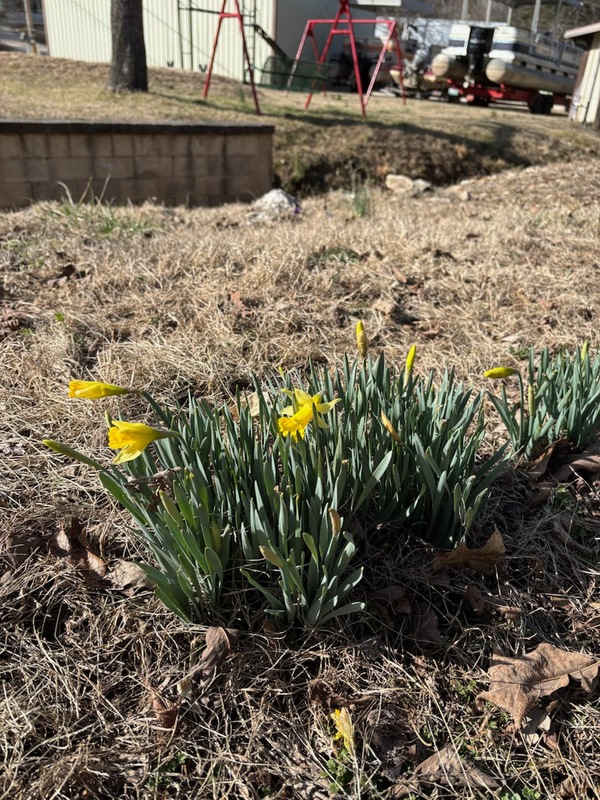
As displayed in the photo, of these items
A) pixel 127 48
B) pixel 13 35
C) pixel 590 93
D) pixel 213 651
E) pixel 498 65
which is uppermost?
pixel 13 35

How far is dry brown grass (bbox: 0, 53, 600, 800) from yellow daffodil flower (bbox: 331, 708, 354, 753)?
0.04 meters

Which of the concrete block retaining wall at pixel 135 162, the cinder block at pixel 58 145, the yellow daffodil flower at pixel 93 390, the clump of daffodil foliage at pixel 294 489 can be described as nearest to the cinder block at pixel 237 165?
the concrete block retaining wall at pixel 135 162

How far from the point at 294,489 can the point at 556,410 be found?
1.14m

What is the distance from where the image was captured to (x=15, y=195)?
692cm

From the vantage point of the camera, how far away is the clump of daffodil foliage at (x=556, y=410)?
2311mm

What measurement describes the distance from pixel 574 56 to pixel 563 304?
65.3ft

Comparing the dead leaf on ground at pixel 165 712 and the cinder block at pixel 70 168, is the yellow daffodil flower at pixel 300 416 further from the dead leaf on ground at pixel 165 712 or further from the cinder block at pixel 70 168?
the cinder block at pixel 70 168

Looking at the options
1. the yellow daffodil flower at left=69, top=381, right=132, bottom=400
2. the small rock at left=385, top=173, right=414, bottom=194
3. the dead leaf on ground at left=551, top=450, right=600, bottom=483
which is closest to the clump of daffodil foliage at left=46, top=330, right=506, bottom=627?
the yellow daffodil flower at left=69, top=381, right=132, bottom=400

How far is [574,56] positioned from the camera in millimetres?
19688

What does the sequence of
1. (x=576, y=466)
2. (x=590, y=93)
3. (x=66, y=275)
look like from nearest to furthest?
(x=576, y=466) < (x=66, y=275) < (x=590, y=93)

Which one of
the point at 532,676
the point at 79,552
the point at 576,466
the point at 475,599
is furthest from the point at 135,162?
the point at 532,676

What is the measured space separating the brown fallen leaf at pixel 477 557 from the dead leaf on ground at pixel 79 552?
3.37 ft

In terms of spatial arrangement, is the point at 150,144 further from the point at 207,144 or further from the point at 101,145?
the point at 207,144

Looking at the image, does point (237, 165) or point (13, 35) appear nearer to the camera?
point (237, 165)
